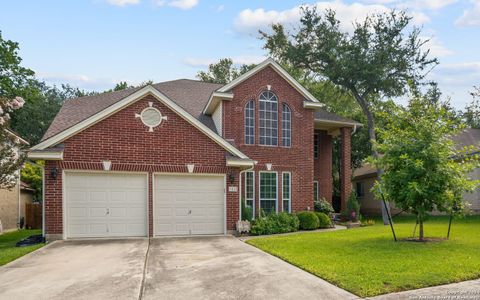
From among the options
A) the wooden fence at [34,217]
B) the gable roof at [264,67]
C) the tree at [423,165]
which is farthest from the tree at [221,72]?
the tree at [423,165]

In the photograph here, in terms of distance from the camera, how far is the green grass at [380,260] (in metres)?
7.19

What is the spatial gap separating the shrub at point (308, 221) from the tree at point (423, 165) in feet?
17.2

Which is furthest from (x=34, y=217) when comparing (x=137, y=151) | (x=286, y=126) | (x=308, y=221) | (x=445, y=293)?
(x=445, y=293)

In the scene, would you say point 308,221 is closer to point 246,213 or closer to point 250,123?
point 246,213

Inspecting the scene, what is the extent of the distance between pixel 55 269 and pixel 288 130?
12319mm

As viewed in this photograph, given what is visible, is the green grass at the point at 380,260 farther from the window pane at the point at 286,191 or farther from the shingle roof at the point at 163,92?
the shingle roof at the point at 163,92

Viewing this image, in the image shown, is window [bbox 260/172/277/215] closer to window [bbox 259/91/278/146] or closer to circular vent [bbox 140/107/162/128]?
window [bbox 259/91/278/146]

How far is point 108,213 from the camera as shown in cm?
1397

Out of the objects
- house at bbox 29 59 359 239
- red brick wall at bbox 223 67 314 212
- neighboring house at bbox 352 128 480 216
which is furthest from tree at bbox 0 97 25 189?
neighboring house at bbox 352 128 480 216

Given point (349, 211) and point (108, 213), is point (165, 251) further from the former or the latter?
point (349, 211)

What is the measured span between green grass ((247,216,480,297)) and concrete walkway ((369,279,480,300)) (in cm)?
17

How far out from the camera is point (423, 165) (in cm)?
1175

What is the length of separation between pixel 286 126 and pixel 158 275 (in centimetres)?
1198

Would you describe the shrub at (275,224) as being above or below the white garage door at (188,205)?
below
